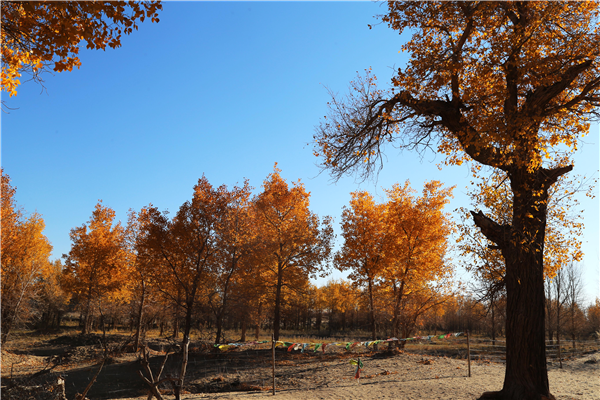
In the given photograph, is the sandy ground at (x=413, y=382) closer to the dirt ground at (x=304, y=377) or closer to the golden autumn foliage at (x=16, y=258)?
the dirt ground at (x=304, y=377)

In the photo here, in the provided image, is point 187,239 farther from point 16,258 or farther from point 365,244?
point 16,258

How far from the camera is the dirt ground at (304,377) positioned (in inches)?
424

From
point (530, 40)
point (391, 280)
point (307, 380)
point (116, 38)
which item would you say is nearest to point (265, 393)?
point (307, 380)

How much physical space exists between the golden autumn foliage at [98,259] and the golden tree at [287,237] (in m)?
12.1

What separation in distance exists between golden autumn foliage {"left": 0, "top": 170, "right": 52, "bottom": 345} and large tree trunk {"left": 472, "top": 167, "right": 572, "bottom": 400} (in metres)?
26.0

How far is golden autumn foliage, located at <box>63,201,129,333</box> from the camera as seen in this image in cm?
2600

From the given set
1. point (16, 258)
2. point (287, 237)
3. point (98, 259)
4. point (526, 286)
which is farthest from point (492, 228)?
point (16, 258)

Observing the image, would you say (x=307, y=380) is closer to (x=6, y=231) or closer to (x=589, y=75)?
(x=589, y=75)

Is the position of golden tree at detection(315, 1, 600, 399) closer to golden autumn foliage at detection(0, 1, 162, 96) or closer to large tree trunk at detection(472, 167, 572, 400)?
large tree trunk at detection(472, 167, 572, 400)

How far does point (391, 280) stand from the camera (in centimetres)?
2183

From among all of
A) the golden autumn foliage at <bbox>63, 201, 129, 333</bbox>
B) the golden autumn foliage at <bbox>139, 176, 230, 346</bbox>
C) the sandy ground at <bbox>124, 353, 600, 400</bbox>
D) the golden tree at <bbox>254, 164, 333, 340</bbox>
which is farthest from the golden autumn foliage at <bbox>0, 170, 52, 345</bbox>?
the sandy ground at <bbox>124, 353, 600, 400</bbox>

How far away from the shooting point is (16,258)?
2788 centimetres

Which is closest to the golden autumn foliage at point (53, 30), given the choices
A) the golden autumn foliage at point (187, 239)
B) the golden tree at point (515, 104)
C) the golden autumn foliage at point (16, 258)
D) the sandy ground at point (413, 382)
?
the golden tree at point (515, 104)

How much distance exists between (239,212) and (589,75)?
56.0 ft
